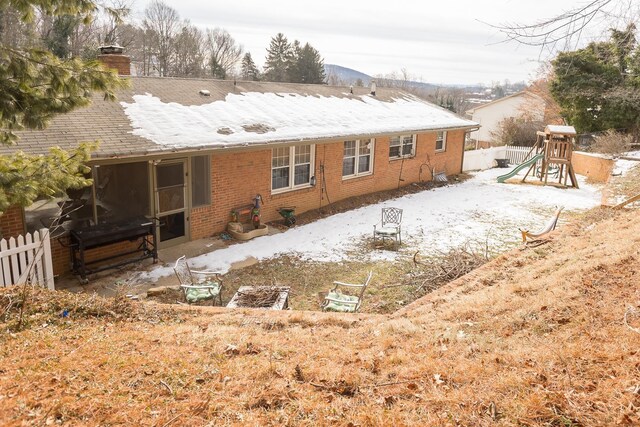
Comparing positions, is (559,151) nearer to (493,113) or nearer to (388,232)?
(388,232)

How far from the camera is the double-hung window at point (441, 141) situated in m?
21.8

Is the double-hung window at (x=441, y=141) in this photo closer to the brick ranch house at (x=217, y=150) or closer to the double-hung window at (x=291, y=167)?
the brick ranch house at (x=217, y=150)

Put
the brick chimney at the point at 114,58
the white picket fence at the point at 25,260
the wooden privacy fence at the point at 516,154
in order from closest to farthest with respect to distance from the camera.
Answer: the white picket fence at the point at 25,260
the brick chimney at the point at 114,58
the wooden privacy fence at the point at 516,154

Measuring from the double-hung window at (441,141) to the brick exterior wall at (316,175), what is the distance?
0.82 ft

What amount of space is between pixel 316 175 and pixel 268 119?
7.84 feet

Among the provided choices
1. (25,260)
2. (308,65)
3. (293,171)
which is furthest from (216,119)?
(308,65)

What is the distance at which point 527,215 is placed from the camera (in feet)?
52.5

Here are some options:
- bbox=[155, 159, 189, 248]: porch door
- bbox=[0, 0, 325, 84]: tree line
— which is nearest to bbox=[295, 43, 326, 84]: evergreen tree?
bbox=[0, 0, 325, 84]: tree line

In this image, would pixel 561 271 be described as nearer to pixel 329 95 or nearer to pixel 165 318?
pixel 165 318

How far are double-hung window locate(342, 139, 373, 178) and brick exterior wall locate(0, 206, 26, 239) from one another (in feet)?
33.6

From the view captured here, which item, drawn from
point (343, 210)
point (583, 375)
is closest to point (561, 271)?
point (583, 375)

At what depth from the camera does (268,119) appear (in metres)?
14.2

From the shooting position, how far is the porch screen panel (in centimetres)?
1053

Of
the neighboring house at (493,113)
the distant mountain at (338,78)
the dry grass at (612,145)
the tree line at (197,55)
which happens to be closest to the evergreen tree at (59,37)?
the tree line at (197,55)
